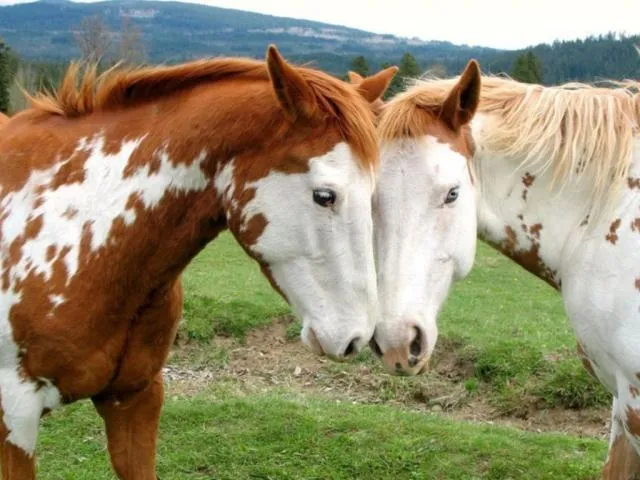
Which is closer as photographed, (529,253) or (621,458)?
(529,253)

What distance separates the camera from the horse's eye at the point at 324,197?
7.77 feet

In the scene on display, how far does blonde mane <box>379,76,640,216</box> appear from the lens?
2.99 meters

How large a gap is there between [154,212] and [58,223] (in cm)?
40

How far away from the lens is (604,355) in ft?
9.50

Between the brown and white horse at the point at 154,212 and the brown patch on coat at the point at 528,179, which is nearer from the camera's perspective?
the brown and white horse at the point at 154,212

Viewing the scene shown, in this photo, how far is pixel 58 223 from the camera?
9.23ft

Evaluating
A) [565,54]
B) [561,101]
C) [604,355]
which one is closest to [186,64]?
[561,101]

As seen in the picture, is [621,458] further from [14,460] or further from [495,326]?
[495,326]

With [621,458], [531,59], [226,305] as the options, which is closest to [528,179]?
[621,458]

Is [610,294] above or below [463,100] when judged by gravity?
below

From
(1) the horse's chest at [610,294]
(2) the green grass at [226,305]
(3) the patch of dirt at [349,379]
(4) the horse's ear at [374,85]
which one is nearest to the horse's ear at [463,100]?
(4) the horse's ear at [374,85]

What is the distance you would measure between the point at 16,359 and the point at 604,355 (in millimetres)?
2328

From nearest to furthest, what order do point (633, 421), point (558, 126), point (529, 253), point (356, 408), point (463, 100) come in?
point (633, 421) < point (463, 100) < point (558, 126) < point (529, 253) < point (356, 408)

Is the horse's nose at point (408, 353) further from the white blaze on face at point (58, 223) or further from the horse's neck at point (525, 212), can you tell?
the white blaze on face at point (58, 223)
